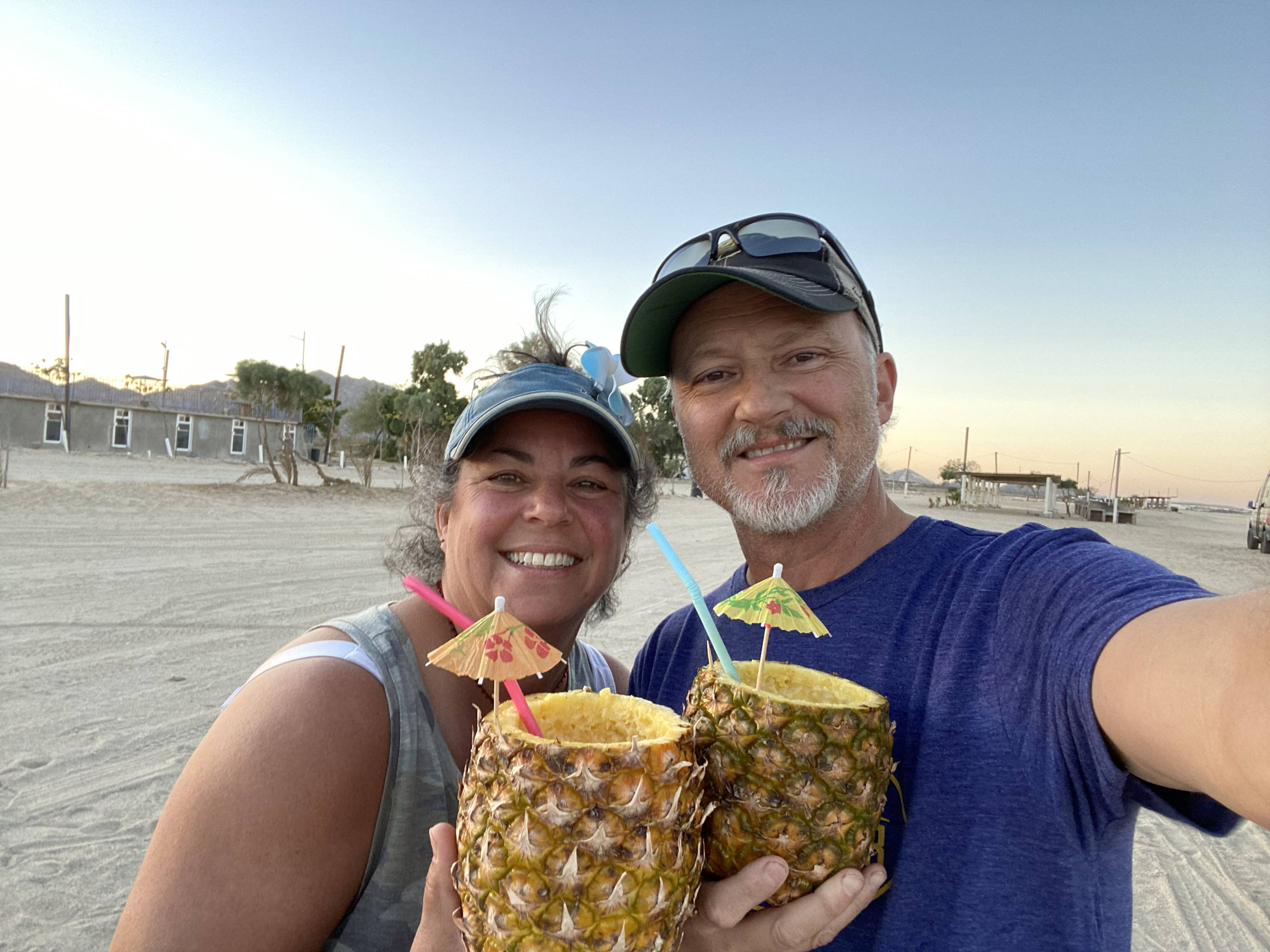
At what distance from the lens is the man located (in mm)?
1306

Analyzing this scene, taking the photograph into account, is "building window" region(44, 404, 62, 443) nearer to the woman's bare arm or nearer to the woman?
the woman

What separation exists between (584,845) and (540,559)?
122cm

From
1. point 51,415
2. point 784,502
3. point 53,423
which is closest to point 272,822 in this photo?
point 784,502

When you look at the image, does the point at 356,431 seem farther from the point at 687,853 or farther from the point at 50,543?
the point at 687,853

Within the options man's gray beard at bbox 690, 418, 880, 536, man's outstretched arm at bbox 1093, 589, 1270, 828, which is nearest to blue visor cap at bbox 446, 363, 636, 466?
man's gray beard at bbox 690, 418, 880, 536

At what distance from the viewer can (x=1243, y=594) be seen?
1201 millimetres

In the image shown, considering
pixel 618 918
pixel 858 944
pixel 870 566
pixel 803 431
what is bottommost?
pixel 858 944

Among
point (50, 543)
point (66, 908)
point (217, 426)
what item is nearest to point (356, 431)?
point (217, 426)

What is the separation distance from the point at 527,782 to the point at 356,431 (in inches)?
1529

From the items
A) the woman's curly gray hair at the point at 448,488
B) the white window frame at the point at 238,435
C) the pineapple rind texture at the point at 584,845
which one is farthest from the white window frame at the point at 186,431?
the pineapple rind texture at the point at 584,845

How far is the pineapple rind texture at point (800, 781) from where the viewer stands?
1482 mm

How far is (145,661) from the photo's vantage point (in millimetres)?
7160

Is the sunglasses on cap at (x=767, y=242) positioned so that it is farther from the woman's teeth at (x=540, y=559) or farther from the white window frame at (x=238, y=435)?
the white window frame at (x=238, y=435)

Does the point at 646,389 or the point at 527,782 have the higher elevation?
the point at 646,389
